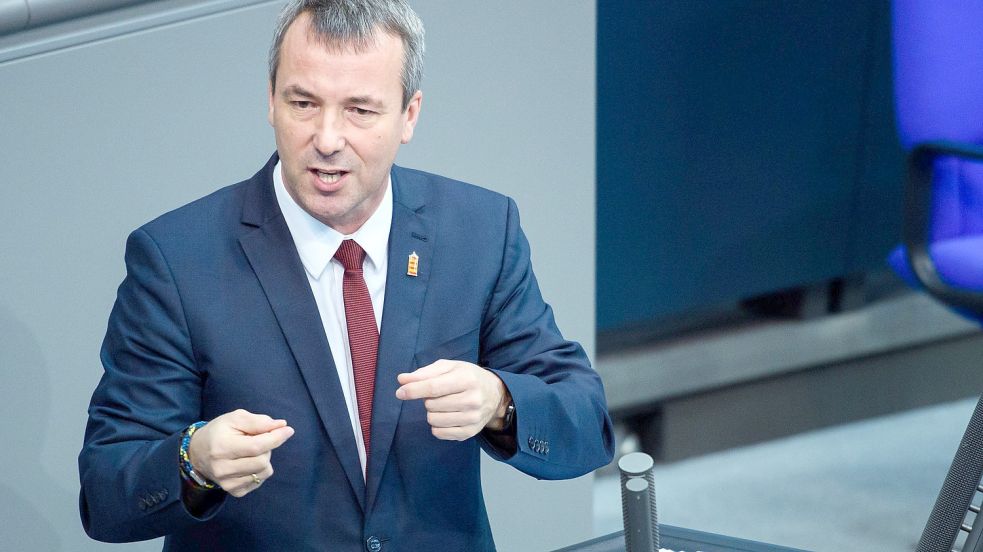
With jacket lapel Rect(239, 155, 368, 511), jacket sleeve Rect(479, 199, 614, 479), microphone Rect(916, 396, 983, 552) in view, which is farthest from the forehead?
microphone Rect(916, 396, 983, 552)

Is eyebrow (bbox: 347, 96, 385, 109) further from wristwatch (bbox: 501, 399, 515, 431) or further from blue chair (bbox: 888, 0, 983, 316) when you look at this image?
blue chair (bbox: 888, 0, 983, 316)

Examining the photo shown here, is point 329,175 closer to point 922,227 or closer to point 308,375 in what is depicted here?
point 308,375

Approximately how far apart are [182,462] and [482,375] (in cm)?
35

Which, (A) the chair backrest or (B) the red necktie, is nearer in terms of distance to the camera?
(B) the red necktie

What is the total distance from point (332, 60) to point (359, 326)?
0.35m

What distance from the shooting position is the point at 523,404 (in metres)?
1.74

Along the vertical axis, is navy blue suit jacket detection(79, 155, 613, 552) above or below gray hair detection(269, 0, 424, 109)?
below

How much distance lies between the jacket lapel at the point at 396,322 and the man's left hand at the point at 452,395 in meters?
0.21

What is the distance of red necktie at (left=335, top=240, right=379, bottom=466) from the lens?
1.82 meters

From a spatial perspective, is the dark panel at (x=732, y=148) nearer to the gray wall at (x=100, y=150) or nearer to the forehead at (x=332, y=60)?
the gray wall at (x=100, y=150)

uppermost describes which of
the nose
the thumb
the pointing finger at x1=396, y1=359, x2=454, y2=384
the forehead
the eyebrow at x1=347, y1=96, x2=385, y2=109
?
the forehead

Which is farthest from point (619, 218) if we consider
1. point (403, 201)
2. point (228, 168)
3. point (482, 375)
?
point (482, 375)

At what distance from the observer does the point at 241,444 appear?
1.50 m

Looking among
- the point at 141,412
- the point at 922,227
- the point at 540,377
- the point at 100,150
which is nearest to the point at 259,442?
A: the point at 141,412
